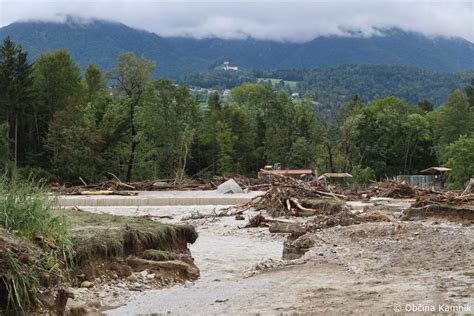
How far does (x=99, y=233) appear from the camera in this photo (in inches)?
464

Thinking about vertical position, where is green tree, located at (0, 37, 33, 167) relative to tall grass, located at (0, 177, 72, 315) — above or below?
above

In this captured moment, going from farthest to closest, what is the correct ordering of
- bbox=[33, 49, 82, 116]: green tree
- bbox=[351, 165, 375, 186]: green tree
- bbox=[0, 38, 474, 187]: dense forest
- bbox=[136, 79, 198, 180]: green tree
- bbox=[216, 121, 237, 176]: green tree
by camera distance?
bbox=[216, 121, 237, 176]: green tree < bbox=[33, 49, 82, 116]: green tree < bbox=[351, 165, 375, 186]: green tree < bbox=[136, 79, 198, 180]: green tree < bbox=[0, 38, 474, 187]: dense forest

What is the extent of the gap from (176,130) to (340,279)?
5456 centimetres

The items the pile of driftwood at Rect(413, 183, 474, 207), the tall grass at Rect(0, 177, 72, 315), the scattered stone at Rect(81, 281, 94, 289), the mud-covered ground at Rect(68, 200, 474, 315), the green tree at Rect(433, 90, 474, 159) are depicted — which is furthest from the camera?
the green tree at Rect(433, 90, 474, 159)

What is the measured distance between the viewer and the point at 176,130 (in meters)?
A: 64.4

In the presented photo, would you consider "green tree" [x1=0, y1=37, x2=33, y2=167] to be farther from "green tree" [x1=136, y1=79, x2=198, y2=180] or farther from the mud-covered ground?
the mud-covered ground

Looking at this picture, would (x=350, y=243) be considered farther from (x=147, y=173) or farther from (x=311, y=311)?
(x=147, y=173)

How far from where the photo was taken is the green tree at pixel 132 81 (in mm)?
64375

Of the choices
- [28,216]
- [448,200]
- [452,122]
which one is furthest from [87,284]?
[452,122]

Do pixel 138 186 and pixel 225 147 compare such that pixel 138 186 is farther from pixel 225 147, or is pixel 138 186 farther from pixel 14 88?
pixel 225 147

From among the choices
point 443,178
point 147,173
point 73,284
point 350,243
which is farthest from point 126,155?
point 73,284

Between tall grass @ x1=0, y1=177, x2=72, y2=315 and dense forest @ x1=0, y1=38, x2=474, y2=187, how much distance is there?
43.6 meters

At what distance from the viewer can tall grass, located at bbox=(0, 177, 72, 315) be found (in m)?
7.83

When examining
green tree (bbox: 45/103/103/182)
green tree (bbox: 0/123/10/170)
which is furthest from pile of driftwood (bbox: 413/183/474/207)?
green tree (bbox: 0/123/10/170)
